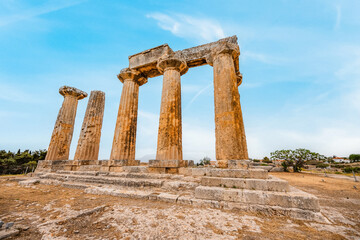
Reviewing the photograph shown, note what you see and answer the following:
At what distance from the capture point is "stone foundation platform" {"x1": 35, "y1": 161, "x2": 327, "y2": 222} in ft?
11.2

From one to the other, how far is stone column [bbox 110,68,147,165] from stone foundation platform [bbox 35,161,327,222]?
1.20 m

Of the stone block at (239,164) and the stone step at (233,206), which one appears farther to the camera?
the stone block at (239,164)

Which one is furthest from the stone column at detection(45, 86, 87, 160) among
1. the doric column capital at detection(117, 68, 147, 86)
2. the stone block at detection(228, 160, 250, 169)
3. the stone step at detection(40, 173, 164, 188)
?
the stone block at detection(228, 160, 250, 169)

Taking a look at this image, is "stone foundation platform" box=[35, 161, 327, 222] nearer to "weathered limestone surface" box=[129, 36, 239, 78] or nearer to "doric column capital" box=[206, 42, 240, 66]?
"doric column capital" box=[206, 42, 240, 66]

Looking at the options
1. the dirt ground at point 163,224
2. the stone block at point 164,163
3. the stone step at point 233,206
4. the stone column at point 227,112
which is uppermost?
the stone column at point 227,112

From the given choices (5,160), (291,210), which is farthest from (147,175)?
(5,160)

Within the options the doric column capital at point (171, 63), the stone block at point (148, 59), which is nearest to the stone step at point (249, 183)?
the doric column capital at point (171, 63)

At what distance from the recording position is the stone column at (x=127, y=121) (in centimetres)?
805

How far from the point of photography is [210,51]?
7699 mm

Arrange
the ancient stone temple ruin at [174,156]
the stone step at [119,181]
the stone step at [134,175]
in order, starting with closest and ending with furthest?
the ancient stone temple ruin at [174,156] < the stone step at [119,181] < the stone step at [134,175]

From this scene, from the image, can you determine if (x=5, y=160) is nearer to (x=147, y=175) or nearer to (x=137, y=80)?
(x=137, y=80)

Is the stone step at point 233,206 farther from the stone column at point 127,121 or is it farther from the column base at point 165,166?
the stone column at point 127,121

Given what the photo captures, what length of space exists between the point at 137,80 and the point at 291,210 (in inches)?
Result: 381

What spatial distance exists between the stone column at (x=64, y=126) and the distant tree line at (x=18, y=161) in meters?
11.1
